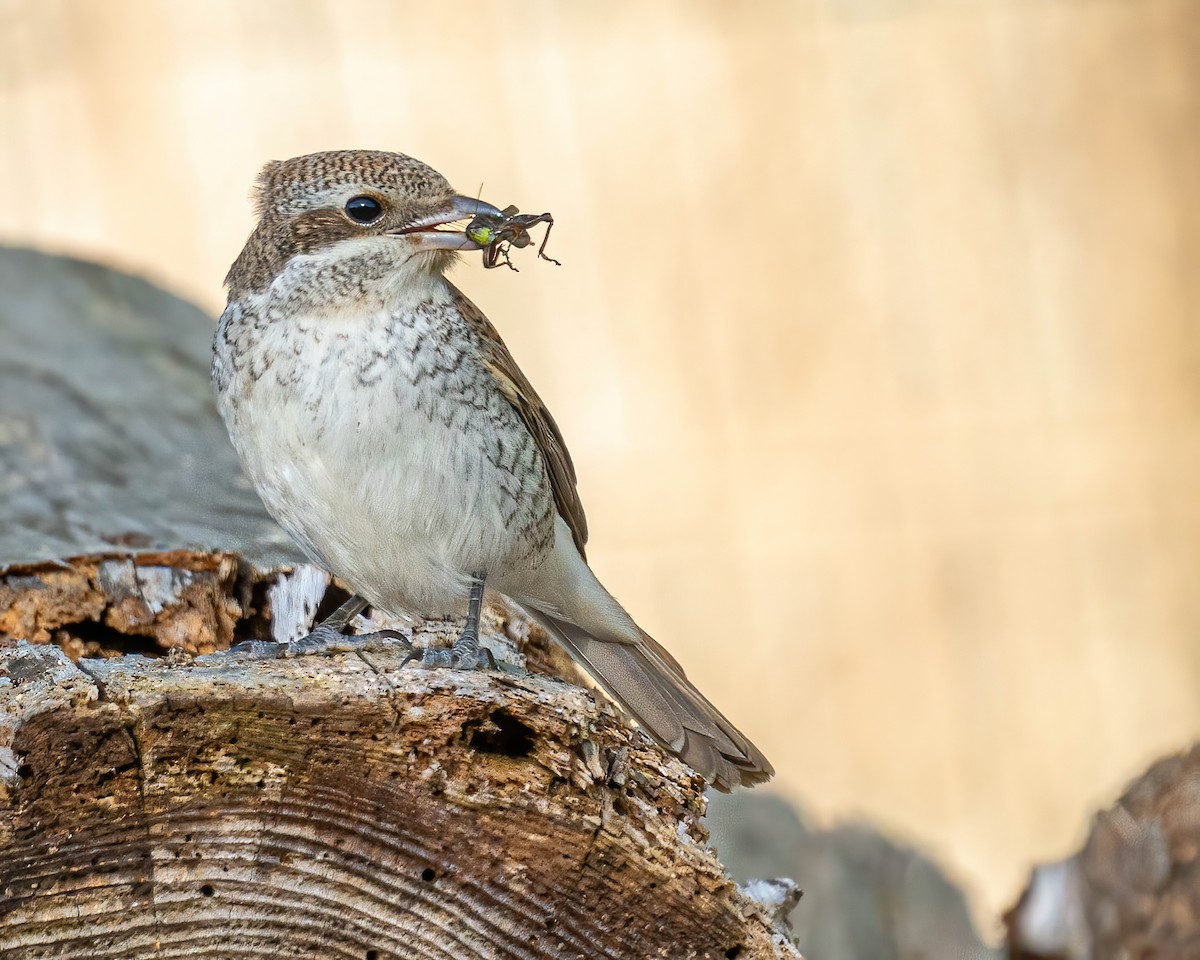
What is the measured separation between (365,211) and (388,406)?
0.47 metres

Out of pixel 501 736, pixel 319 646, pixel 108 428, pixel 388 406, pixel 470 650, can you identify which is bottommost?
pixel 501 736

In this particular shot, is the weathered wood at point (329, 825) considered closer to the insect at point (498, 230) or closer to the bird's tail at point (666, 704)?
the bird's tail at point (666, 704)

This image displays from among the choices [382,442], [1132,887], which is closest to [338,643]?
[382,442]

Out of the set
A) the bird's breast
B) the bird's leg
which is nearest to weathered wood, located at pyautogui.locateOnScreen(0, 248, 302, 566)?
the bird's breast

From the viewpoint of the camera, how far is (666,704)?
11.5 ft

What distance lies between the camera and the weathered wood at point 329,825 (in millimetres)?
2104

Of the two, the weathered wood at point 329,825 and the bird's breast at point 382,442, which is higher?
the bird's breast at point 382,442

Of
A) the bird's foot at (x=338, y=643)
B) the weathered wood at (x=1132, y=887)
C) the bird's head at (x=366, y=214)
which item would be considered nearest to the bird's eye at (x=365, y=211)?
the bird's head at (x=366, y=214)

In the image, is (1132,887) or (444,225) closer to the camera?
(444,225)

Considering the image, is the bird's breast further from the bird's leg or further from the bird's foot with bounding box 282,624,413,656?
the bird's foot with bounding box 282,624,413,656

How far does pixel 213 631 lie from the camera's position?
3.22m

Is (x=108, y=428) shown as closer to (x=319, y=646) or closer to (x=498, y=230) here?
(x=498, y=230)

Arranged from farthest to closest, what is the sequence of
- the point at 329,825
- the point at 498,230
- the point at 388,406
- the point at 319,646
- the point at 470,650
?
the point at 498,230 → the point at 388,406 → the point at 470,650 → the point at 319,646 → the point at 329,825

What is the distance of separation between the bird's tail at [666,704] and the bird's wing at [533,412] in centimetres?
27
